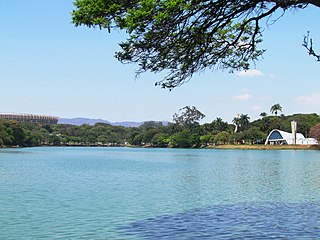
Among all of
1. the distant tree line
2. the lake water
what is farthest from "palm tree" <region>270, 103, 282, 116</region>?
the lake water

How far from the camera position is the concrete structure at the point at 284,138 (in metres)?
122

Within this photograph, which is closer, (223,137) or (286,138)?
(286,138)

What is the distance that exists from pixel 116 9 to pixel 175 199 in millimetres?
14353

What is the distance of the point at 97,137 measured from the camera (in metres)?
188

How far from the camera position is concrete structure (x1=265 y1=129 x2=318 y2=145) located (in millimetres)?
121750

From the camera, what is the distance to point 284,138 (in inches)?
4793

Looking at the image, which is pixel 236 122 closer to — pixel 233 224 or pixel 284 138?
pixel 284 138

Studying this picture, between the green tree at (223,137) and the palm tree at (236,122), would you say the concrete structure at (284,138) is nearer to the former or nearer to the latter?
the green tree at (223,137)

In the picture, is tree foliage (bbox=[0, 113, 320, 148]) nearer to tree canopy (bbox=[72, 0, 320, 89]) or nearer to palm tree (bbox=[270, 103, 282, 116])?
palm tree (bbox=[270, 103, 282, 116])

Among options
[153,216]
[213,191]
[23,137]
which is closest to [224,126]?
[23,137]

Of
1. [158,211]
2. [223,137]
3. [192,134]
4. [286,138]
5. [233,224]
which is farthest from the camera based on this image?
[192,134]

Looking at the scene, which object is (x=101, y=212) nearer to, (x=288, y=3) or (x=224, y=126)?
(x=288, y=3)

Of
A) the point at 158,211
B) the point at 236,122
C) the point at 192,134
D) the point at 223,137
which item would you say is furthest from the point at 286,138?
the point at 158,211

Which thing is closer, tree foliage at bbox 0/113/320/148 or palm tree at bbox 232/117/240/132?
tree foliage at bbox 0/113/320/148
